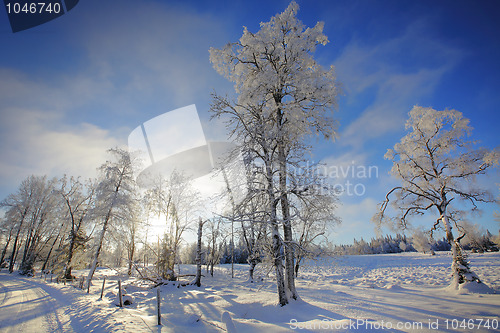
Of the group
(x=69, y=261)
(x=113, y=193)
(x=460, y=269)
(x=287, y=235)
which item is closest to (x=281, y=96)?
(x=287, y=235)

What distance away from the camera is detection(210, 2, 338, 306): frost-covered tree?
746 cm

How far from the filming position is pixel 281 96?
28.5 ft

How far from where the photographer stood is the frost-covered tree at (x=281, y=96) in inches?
294

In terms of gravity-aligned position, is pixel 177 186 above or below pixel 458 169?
above

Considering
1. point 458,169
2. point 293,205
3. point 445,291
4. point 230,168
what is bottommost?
point 445,291

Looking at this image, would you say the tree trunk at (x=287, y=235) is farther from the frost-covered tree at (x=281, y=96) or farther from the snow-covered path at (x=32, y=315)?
the snow-covered path at (x=32, y=315)

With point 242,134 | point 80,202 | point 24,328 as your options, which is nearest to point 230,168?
point 242,134

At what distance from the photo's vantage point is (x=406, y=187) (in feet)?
39.7

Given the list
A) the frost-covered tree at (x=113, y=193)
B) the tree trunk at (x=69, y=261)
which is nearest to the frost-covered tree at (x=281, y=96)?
the frost-covered tree at (x=113, y=193)

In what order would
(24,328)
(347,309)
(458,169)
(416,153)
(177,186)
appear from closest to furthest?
(24,328) < (347,309) < (458,169) < (416,153) < (177,186)

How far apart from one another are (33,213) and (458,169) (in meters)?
43.8

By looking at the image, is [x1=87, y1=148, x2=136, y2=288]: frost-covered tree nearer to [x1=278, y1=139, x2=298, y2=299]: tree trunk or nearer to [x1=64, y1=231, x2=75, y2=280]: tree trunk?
[x1=64, y1=231, x2=75, y2=280]: tree trunk

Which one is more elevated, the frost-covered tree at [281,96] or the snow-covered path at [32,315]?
the frost-covered tree at [281,96]

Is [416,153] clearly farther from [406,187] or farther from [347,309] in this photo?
[347,309]
